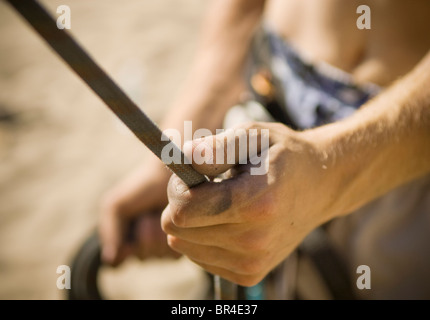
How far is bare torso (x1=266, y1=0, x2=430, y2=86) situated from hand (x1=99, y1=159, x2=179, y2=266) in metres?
0.39

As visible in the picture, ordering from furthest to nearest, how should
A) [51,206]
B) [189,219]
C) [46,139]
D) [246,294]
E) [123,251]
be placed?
[46,139]
[51,206]
[123,251]
[246,294]
[189,219]

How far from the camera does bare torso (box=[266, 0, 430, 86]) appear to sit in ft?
2.26

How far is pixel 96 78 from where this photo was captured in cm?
33

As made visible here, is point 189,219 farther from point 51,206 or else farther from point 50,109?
point 50,109

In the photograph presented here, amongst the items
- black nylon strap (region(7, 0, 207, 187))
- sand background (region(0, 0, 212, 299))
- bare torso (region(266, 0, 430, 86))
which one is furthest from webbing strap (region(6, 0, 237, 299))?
sand background (region(0, 0, 212, 299))

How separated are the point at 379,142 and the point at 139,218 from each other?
1.79 ft

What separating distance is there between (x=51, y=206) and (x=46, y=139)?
391 millimetres

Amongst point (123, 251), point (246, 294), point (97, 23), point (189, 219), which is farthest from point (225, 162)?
point (97, 23)

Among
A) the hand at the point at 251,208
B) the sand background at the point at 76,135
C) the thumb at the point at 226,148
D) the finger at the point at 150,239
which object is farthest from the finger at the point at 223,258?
the sand background at the point at 76,135

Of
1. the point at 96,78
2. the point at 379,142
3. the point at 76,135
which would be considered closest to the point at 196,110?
the point at 379,142

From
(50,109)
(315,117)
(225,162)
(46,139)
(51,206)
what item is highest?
(50,109)

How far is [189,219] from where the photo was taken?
42cm

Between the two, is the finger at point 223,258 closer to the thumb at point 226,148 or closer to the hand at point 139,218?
the thumb at point 226,148

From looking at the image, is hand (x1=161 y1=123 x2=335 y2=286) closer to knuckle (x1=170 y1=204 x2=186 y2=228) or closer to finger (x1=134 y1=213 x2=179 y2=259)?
knuckle (x1=170 y1=204 x2=186 y2=228)
